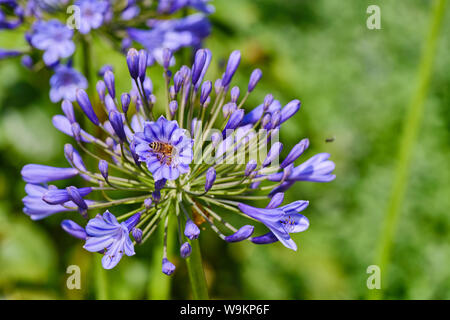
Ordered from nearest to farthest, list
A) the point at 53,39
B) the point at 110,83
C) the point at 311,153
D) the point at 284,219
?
1. the point at 284,219
2. the point at 110,83
3. the point at 53,39
4. the point at 311,153

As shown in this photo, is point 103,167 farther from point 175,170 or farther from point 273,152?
point 273,152

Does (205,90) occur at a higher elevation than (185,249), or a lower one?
higher

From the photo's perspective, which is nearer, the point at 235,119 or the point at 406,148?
the point at 235,119

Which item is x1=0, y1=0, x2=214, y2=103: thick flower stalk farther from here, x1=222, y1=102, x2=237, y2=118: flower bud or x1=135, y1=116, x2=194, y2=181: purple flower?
x1=135, y1=116, x2=194, y2=181: purple flower

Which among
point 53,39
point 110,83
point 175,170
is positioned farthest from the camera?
point 53,39

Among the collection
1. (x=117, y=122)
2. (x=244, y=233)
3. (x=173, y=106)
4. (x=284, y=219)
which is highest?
(x=173, y=106)

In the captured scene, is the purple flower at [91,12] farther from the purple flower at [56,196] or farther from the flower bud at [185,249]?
the flower bud at [185,249]

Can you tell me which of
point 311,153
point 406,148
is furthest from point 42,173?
point 311,153

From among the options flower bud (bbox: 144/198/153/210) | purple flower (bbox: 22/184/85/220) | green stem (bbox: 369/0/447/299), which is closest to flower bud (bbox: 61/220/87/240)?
purple flower (bbox: 22/184/85/220)
